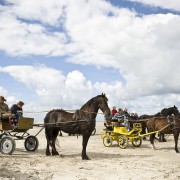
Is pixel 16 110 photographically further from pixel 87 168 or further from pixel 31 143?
pixel 87 168

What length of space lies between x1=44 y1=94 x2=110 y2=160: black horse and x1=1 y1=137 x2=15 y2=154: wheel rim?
5.42 ft

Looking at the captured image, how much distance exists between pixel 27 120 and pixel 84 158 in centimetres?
362

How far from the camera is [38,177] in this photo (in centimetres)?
972

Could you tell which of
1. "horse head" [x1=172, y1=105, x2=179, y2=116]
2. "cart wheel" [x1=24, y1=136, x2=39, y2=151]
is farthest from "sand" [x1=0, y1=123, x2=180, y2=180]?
"horse head" [x1=172, y1=105, x2=179, y2=116]

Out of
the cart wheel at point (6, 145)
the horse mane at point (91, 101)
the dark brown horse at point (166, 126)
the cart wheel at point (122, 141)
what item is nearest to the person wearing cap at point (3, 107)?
the cart wheel at point (6, 145)

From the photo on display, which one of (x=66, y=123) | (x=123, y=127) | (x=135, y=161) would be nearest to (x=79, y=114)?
(x=66, y=123)

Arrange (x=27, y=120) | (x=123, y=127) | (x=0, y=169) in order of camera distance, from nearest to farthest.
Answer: (x=0, y=169)
(x=27, y=120)
(x=123, y=127)

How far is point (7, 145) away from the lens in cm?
1447

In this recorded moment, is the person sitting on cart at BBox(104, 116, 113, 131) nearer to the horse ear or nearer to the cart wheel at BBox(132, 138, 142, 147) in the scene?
the cart wheel at BBox(132, 138, 142, 147)

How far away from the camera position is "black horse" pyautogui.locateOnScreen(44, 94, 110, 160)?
13695 mm

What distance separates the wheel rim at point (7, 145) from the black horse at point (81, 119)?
1.65 m

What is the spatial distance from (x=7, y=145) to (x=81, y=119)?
139 inches

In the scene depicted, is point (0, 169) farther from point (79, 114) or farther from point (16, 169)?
point (79, 114)

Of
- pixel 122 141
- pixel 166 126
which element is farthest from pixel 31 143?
pixel 166 126
